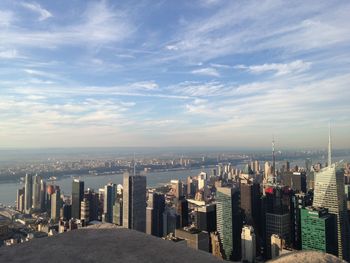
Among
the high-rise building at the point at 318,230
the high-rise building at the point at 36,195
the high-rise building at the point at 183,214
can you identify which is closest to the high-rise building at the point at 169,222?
the high-rise building at the point at 183,214

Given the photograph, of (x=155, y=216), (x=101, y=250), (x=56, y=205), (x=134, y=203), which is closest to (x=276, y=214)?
(x=155, y=216)

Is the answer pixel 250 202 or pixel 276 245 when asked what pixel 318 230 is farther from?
pixel 250 202

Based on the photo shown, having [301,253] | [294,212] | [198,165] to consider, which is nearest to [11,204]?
[294,212]

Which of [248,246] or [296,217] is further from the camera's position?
[296,217]

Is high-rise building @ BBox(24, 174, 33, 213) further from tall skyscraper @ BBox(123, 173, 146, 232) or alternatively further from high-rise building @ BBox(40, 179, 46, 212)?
Result: tall skyscraper @ BBox(123, 173, 146, 232)

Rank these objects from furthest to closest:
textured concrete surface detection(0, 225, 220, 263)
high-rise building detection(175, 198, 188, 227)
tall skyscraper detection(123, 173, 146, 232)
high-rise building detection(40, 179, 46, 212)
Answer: high-rise building detection(40, 179, 46, 212)
tall skyscraper detection(123, 173, 146, 232)
high-rise building detection(175, 198, 188, 227)
textured concrete surface detection(0, 225, 220, 263)

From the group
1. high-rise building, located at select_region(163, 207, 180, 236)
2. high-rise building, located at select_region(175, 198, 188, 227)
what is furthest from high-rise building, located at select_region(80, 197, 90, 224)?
high-rise building, located at select_region(175, 198, 188, 227)

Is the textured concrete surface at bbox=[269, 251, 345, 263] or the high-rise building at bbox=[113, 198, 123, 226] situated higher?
the textured concrete surface at bbox=[269, 251, 345, 263]
